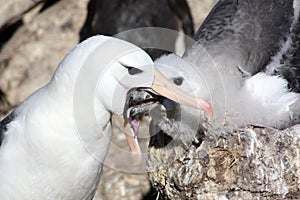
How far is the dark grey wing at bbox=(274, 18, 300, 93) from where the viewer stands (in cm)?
557

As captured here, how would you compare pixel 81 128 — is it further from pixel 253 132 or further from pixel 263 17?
pixel 263 17

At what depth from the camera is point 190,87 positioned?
509 centimetres

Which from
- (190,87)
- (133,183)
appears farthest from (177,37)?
(190,87)

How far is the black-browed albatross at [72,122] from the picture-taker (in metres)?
4.20

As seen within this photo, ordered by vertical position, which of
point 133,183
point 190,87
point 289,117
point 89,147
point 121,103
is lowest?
point 133,183

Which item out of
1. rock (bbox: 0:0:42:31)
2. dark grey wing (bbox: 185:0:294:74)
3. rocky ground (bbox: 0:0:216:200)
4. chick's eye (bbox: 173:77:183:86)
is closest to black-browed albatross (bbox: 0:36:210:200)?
chick's eye (bbox: 173:77:183:86)

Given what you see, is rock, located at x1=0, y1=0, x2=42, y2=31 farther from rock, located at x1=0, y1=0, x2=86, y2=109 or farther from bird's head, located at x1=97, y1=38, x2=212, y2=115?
bird's head, located at x1=97, y1=38, x2=212, y2=115

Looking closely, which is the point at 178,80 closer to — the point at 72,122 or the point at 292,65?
the point at 72,122

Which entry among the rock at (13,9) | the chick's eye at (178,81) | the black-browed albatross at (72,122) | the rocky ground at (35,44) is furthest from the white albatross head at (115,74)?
the rocky ground at (35,44)

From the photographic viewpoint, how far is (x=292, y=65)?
5.63 m

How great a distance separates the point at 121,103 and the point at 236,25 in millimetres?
1775

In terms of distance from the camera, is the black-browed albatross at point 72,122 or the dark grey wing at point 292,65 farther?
the dark grey wing at point 292,65

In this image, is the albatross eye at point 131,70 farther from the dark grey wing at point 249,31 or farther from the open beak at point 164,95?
the dark grey wing at point 249,31

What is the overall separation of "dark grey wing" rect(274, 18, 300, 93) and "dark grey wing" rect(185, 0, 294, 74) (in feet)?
0.23
